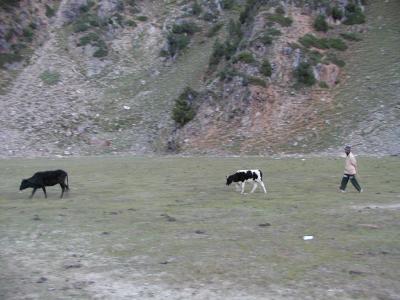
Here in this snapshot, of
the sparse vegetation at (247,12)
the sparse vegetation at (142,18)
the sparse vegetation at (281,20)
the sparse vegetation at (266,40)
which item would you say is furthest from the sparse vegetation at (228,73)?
the sparse vegetation at (142,18)

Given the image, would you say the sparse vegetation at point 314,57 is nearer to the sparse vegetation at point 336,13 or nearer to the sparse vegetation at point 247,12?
the sparse vegetation at point 336,13

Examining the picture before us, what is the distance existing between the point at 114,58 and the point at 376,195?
160ft

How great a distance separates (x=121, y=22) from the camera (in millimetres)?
69062

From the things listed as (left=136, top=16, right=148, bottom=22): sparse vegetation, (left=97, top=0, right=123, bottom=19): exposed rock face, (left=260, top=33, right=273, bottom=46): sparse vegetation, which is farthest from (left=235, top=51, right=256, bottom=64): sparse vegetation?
(left=97, top=0, right=123, bottom=19): exposed rock face

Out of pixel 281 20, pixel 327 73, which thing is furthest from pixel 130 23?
pixel 327 73

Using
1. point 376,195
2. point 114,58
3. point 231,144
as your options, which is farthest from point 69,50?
point 376,195

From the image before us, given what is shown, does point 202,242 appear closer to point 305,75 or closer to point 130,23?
point 305,75

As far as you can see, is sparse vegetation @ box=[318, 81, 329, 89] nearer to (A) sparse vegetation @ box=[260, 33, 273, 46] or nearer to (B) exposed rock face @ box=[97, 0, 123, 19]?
(A) sparse vegetation @ box=[260, 33, 273, 46]

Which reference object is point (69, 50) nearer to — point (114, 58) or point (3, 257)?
point (114, 58)

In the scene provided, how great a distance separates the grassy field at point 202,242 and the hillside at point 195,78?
19.7 meters

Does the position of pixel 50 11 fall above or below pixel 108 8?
below

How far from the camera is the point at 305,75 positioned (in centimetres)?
4778

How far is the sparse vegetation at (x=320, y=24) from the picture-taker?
53.2 meters

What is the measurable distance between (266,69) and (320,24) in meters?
9.03
